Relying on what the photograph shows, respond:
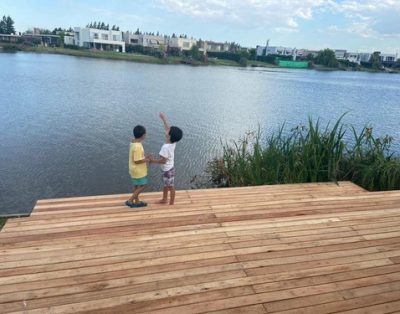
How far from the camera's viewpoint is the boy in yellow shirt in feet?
10.5

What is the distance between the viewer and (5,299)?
1895mm

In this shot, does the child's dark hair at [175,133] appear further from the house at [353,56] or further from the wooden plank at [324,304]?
the house at [353,56]

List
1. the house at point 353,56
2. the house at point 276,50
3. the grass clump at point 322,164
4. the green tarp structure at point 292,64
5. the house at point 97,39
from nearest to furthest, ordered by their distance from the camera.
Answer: the grass clump at point 322,164, the house at point 97,39, the green tarp structure at point 292,64, the house at point 353,56, the house at point 276,50

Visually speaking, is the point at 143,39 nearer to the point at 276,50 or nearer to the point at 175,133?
the point at 276,50

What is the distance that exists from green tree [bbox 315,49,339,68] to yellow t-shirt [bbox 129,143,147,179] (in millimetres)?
84670

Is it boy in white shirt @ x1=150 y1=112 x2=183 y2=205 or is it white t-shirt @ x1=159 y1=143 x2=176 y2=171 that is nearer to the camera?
boy in white shirt @ x1=150 y1=112 x2=183 y2=205

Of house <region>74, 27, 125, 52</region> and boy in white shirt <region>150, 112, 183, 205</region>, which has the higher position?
boy in white shirt <region>150, 112, 183, 205</region>

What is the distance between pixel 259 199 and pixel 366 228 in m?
1.16

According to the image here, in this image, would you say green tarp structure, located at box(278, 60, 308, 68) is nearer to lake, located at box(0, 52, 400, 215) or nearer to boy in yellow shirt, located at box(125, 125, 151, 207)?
lake, located at box(0, 52, 400, 215)

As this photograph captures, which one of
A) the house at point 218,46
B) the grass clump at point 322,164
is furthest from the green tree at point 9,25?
the grass clump at point 322,164

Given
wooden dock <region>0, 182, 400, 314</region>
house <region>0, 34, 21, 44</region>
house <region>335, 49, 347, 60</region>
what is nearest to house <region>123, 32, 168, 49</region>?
house <region>0, 34, 21, 44</region>

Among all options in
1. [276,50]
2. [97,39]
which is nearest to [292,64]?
[276,50]

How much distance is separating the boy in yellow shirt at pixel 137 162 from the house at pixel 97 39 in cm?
7601

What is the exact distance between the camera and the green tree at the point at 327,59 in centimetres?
7788
